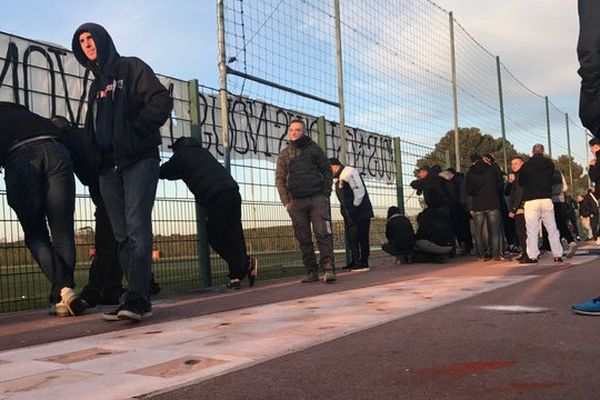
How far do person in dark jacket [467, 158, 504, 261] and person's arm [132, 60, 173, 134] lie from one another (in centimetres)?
706

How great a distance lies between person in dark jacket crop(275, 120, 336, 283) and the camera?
25.1 ft

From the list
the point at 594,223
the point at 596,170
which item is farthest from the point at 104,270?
the point at 594,223

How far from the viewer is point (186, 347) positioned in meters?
3.61

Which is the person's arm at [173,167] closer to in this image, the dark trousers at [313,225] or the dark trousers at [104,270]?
the dark trousers at [104,270]

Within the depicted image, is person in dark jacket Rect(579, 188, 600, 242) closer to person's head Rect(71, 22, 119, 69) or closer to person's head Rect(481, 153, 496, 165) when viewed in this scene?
person's head Rect(481, 153, 496, 165)

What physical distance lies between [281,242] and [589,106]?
19.3 ft

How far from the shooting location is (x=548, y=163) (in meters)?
9.12

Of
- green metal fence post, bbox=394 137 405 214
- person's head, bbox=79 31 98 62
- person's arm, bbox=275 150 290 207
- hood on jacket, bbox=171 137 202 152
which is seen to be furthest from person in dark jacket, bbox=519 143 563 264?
person's head, bbox=79 31 98 62

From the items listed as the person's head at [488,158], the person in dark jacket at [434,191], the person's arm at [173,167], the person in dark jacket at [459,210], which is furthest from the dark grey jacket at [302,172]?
the person in dark jacket at [459,210]

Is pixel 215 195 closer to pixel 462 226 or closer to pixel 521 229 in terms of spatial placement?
pixel 521 229

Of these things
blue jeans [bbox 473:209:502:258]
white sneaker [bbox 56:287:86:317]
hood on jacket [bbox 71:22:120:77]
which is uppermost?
hood on jacket [bbox 71:22:120:77]

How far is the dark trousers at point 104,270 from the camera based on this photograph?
5.83 m

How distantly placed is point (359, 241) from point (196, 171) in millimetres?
3903

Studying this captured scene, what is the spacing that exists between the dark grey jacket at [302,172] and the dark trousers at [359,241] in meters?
2.42
